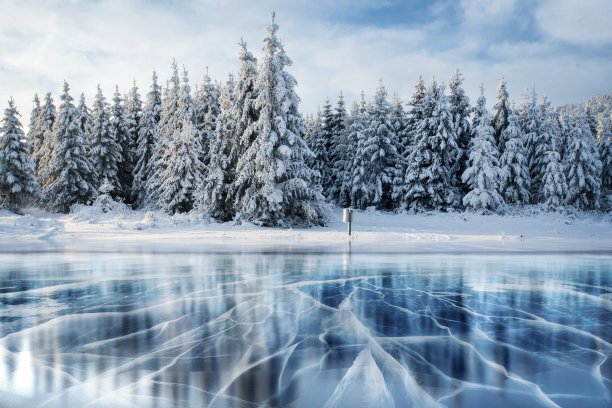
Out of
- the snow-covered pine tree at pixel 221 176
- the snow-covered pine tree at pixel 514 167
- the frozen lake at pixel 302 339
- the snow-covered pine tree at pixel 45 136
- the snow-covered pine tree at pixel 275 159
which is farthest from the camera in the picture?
the snow-covered pine tree at pixel 45 136

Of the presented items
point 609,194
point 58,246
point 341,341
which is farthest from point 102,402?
point 609,194

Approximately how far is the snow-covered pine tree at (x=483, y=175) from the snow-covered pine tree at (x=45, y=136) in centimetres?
3877

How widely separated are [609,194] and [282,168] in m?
41.0

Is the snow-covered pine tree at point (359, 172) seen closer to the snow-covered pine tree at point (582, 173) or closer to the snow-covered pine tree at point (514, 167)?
the snow-covered pine tree at point (514, 167)

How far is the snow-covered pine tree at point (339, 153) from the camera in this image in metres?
41.2

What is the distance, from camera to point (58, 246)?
14.2m

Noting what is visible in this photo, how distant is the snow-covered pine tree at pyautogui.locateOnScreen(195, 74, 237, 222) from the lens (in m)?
24.1

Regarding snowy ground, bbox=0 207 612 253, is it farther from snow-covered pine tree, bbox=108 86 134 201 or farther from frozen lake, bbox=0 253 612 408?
snow-covered pine tree, bbox=108 86 134 201

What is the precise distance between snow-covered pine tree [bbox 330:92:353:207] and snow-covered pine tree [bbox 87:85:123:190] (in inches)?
883

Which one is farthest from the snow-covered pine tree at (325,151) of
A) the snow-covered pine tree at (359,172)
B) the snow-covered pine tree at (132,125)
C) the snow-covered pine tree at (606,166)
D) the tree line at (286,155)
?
the snow-covered pine tree at (606,166)

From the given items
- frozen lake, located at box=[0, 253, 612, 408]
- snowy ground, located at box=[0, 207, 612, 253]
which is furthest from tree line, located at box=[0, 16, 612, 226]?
frozen lake, located at box=[0, 253, 612, 408]

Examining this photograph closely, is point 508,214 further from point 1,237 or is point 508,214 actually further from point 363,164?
point 1,237

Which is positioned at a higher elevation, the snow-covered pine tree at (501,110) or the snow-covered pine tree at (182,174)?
the snow-covered pine tree at (501,110)

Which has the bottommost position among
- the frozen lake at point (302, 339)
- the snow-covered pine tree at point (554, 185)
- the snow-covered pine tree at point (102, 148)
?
the frozen lake at point (302, 339)
